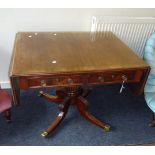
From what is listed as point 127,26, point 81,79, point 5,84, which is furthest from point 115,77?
point 5,84

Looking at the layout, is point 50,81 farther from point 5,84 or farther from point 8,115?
point 5,84

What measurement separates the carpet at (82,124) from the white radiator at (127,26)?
62cm

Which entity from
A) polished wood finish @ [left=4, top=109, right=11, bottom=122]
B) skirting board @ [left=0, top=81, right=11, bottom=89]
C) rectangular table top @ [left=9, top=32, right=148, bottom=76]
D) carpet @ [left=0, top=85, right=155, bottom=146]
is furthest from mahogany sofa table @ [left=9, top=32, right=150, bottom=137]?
skirting board @ [left=0, top=81, right=11, bottom=89]

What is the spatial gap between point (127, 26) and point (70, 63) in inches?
32.7

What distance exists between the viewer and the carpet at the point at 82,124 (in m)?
1.43

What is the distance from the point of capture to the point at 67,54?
3.92ft

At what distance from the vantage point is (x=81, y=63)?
1.10 meters

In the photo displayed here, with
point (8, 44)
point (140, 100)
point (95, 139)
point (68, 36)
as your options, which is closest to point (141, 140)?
point (95, 139)

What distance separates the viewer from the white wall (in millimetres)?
1484

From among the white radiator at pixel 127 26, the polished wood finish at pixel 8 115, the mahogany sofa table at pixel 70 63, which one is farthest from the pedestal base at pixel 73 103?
the white radiator at pixel 127 26

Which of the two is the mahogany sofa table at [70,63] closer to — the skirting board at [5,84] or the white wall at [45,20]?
the white wall at [45,20]

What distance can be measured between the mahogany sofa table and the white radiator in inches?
7.5

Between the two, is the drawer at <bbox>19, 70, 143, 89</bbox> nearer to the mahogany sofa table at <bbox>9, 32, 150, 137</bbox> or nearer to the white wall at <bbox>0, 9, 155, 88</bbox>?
the mahogany sofa table at <bbox>9, 32, 150, 137</bbox>
